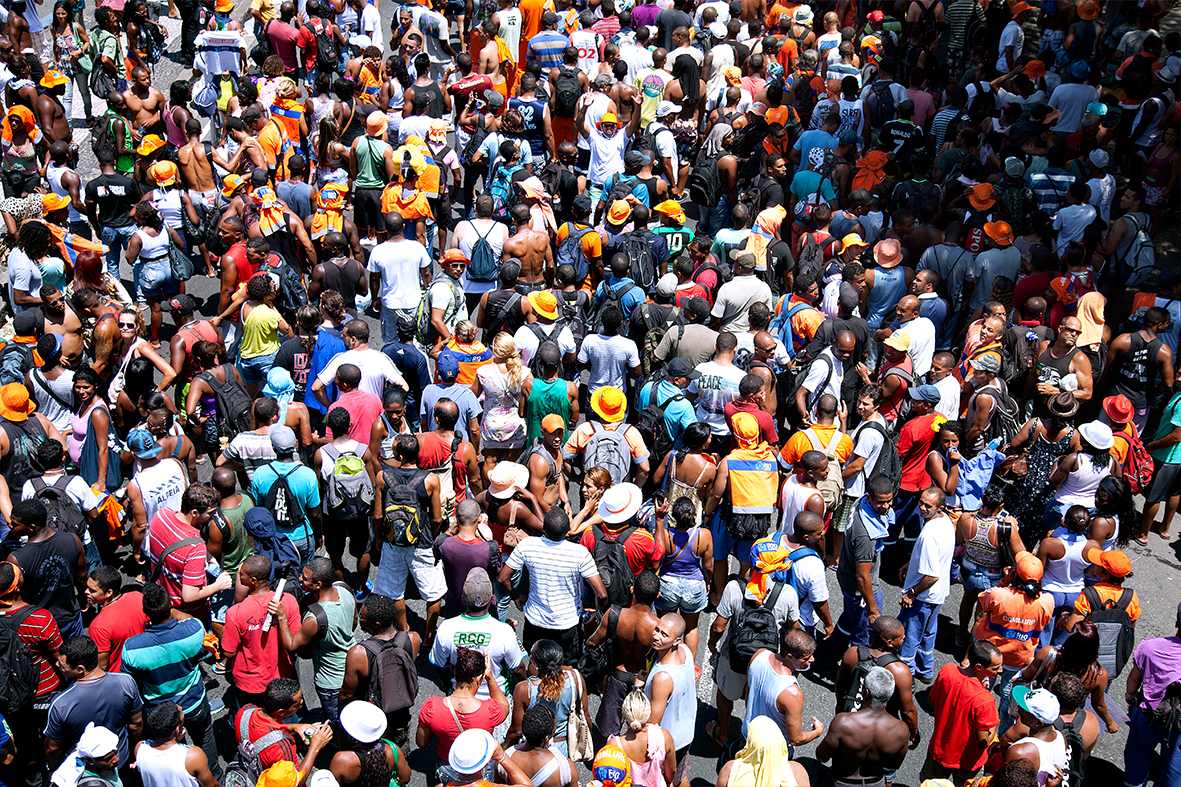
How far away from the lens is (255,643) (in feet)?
20.9

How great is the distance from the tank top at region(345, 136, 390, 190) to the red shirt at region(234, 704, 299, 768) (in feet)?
23.8

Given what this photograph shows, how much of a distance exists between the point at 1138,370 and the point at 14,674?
9.47 m

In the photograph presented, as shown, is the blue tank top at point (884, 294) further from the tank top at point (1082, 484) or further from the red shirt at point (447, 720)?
the red shirt at point (447, 720)

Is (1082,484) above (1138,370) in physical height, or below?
below

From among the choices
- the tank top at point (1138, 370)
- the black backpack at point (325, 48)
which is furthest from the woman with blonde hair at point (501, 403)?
the black backpack at point (325, 48)

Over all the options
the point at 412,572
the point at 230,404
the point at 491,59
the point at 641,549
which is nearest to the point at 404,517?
the point at 412,572

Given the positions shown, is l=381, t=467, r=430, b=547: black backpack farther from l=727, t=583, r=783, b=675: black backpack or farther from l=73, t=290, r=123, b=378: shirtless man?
l=73, t=290, r=123, b=378: shirtless man

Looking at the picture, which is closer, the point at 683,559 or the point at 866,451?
the point at 683,559

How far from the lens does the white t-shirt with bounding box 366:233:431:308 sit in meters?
10.1

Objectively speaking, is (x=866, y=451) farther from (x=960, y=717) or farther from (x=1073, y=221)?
(x=1073, y=221)

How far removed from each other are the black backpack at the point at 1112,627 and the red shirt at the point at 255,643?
5.50 m

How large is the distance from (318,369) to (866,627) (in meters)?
5.13

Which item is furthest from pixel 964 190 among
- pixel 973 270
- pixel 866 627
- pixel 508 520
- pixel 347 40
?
pixel 347 40

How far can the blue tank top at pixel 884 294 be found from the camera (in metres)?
10.1
